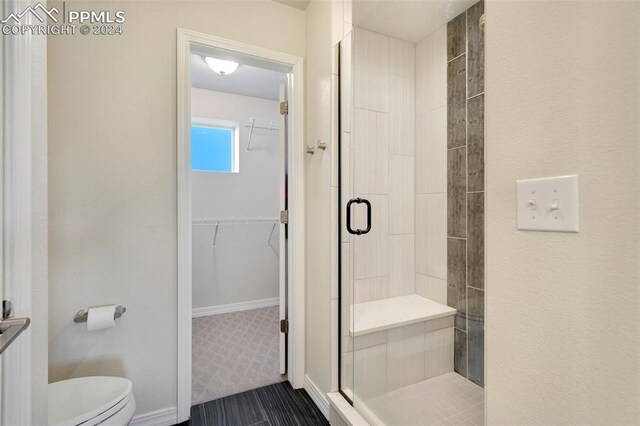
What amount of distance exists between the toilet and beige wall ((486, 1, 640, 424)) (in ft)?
4.41

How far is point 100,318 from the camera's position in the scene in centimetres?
138

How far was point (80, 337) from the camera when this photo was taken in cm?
144

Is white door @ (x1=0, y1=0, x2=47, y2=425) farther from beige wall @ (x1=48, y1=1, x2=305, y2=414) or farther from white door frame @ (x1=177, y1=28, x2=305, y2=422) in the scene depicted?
white door frame @ (x1=177, y1=28, x2=305, y2=422)

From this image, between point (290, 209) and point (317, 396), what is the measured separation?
120cm

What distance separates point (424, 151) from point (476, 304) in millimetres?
904

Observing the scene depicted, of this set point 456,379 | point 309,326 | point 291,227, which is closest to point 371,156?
point 291,227

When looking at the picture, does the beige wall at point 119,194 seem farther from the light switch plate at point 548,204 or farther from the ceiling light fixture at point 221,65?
the light switch plate at point 548,204

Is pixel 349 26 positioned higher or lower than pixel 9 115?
higher

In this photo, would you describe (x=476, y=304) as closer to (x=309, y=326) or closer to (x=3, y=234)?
(x=309, y=326)

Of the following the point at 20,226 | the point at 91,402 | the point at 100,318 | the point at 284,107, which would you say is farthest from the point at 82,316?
the point at 284,107

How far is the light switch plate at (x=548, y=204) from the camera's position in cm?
62

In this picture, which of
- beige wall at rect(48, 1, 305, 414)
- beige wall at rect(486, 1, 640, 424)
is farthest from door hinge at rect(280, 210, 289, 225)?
beige wall at rect(486, 1, 640, 424)

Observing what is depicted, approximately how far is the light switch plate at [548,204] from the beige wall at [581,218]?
0.06ft

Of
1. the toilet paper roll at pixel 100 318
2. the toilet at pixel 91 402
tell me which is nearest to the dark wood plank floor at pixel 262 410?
the toilet at pixel 91 402
